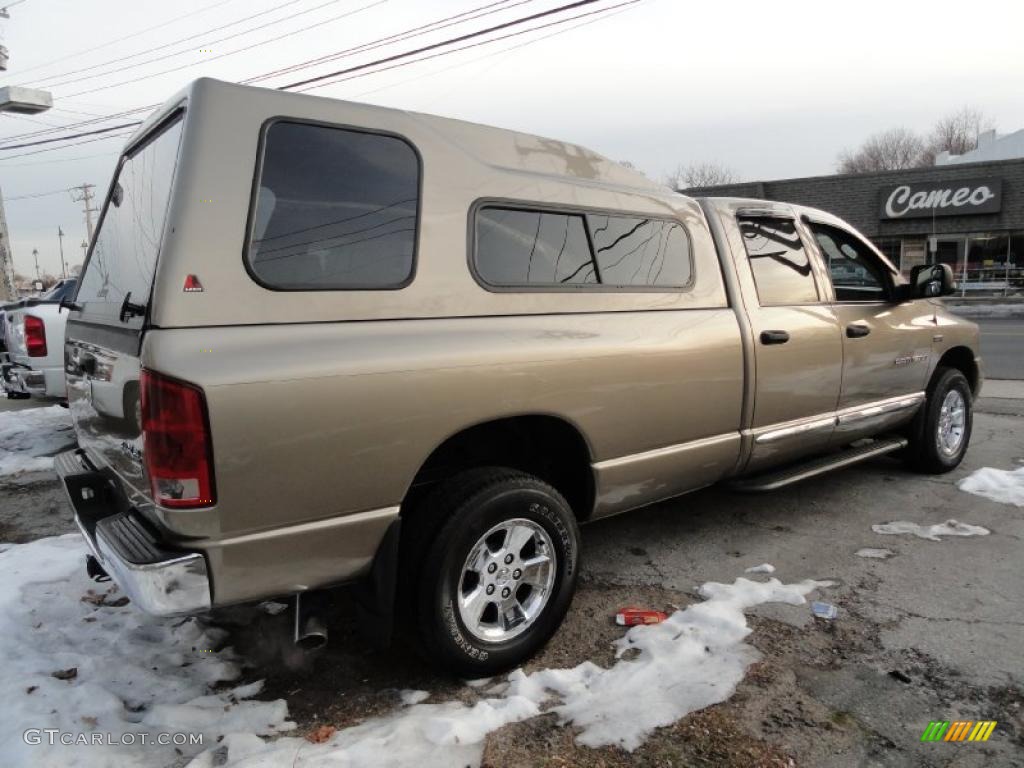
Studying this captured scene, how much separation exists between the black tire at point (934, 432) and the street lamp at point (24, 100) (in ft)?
63.2

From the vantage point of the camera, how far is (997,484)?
4.99 metres

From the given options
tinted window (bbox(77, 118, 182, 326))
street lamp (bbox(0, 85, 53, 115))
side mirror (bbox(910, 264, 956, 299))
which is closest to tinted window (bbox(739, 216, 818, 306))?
side mirror (bbox(910, 264, 956, 299))

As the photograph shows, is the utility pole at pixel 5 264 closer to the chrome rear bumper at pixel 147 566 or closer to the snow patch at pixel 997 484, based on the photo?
the chrome rear bumper at pixel 147 566

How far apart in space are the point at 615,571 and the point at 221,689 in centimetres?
199

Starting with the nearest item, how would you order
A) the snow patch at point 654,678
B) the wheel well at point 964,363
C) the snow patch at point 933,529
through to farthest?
the snow patch at point 654,678, the snow patch at point 933,529, the wheel well at point 964,363

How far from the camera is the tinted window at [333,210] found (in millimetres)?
2309

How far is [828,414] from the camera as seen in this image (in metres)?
4.24

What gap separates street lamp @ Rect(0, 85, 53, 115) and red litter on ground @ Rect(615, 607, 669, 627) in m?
19.1

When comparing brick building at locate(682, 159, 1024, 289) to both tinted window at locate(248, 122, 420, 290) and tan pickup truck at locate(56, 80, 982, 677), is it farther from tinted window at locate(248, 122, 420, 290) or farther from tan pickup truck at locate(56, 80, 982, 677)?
tinted window at locate(248, 122, 420, 290)

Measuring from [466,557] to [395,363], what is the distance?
2.51 ft

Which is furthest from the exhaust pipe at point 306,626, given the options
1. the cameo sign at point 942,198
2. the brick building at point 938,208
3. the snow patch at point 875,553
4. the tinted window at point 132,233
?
the cameo sign at point 942,198

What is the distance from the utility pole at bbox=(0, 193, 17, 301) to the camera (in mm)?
18156

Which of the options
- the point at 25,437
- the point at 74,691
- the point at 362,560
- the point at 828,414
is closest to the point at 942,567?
the point at 828,414

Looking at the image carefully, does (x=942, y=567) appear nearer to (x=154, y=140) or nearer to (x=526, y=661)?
(x=526, y=661)
